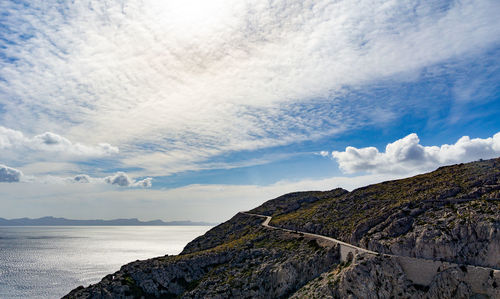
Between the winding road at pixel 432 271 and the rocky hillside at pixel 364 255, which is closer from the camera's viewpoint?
the winding road at pixel 432 271

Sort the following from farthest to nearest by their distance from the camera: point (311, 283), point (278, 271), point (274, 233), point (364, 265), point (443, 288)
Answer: point (274, 233), point (278, 271), point (311, 283), point (364, 265), point (443, 288)

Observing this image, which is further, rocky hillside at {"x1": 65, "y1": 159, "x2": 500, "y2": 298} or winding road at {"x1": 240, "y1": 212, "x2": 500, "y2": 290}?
rocky hillside at {"x1": 65, "y1": 159, "x2": 500, "y2": 298}

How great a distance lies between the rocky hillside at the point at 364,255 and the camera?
6072 cm

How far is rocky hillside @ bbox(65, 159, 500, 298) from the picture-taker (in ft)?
199

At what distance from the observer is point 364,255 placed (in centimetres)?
6744

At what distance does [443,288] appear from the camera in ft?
182

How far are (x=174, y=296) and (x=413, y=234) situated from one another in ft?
215

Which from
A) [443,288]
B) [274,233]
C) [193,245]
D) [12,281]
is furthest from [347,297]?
[12,281]

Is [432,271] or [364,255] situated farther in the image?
[364,255]

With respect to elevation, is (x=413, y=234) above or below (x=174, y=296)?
above

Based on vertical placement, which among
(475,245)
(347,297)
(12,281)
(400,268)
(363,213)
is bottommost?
(12,281)

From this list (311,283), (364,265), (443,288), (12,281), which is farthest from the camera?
(12,281)

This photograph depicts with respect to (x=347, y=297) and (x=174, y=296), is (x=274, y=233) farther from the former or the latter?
(x=347, y=297)

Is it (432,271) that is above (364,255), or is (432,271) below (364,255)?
below
